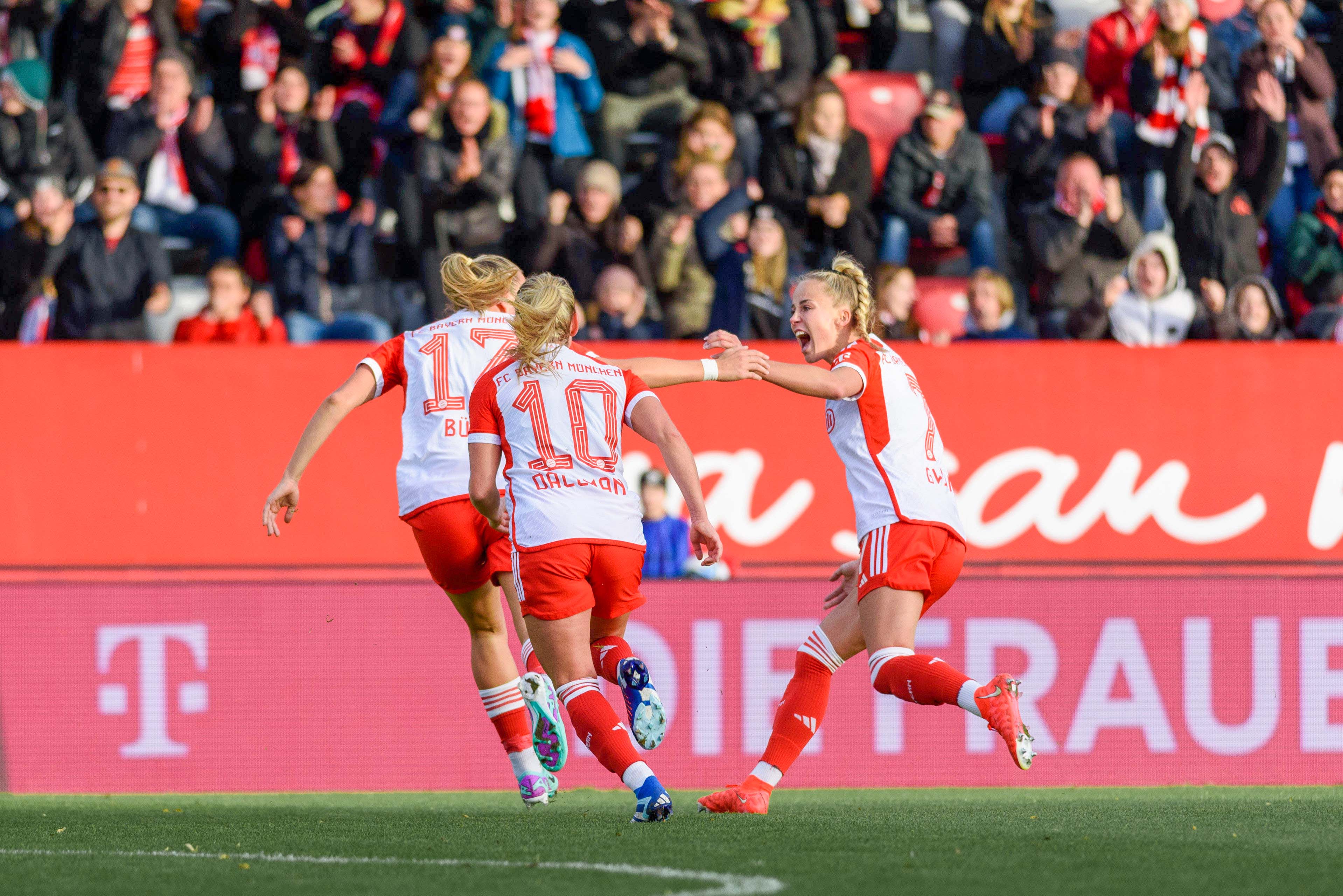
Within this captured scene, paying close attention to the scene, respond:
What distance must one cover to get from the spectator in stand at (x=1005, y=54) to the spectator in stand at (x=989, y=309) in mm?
1444

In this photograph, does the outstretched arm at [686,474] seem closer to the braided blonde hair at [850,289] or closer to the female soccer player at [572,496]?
the female soccer player at [572,496]

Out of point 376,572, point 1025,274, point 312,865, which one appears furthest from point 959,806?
point 1025,274

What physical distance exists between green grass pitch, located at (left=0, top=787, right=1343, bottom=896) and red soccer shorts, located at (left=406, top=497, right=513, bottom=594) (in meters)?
0.93

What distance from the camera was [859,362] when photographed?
6.05m

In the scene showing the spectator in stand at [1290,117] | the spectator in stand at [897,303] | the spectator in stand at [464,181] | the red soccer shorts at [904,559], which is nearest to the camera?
the red soccer shorts at [904,559]

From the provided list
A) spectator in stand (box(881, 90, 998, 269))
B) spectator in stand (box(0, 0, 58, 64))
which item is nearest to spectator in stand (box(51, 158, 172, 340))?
spectator in stand (box(0, 0, 58, 64))

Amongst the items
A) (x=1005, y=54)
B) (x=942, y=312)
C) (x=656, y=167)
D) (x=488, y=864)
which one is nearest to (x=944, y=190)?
(x=942, y=312)

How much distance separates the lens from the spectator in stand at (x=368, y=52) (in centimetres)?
1195

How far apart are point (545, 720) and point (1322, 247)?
25.5 feet

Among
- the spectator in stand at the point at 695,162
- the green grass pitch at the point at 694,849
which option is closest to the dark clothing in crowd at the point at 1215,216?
the spectator in stand at the point at 695,162

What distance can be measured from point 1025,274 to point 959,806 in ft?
17.3

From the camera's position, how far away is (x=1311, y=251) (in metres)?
11.9

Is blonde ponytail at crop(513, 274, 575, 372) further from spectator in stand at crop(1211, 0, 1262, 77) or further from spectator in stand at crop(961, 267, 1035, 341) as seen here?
spectator in stand at crop(1211, 0, 1262, 77)

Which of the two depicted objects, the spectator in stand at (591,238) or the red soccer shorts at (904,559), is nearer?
the red soccer shorts at (904,559)
